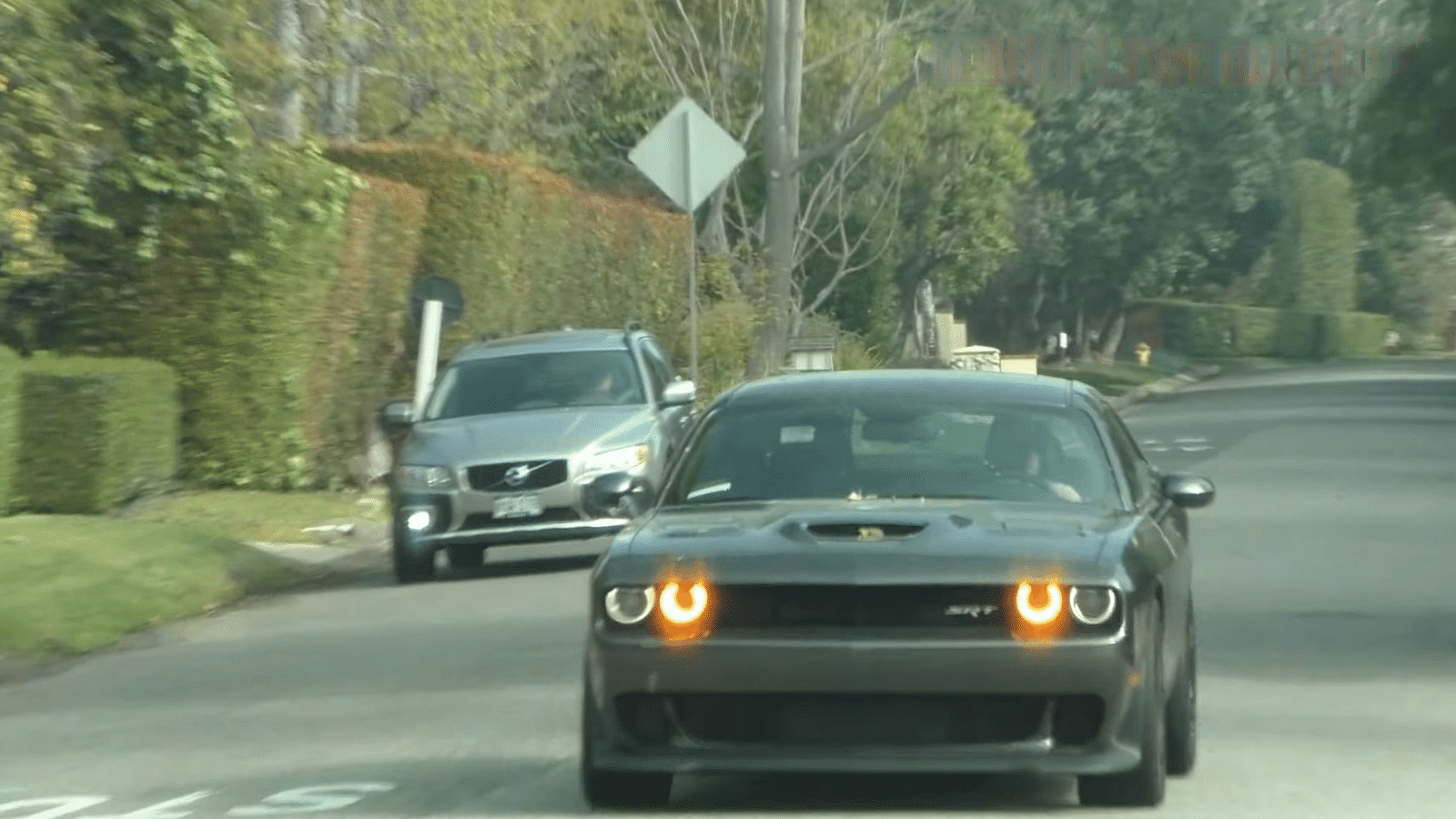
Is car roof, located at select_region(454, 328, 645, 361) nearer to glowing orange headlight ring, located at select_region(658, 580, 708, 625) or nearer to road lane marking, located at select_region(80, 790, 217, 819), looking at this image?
road lane marking, located at select_region(80, 790, 217, 819)

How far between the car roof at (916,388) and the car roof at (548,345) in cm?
1035

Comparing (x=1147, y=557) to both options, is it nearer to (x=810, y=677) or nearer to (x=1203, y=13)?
(x=810, y=677)

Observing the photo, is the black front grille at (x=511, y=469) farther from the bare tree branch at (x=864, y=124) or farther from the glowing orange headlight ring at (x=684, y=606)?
the bare tree branch at (x=864, y=124)

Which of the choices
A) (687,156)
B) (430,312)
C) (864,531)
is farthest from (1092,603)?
(687,156)

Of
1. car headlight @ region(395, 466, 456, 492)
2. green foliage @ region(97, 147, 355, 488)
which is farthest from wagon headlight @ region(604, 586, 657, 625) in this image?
green foliage @ region(97, 147, 355, 488)

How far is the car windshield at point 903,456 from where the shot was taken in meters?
9.06

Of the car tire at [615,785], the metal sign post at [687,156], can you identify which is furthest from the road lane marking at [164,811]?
the metal sign post at [687,156]

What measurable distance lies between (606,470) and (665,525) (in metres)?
9.66

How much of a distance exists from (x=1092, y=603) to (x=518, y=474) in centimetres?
1069

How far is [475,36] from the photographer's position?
31.2 meters

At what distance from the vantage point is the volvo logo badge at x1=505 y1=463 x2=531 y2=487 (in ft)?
60.1

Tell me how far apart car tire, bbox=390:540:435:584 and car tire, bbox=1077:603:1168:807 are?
403 inches

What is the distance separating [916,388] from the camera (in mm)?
9461

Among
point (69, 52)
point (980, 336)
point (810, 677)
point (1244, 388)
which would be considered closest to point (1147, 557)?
point (810, 677)
